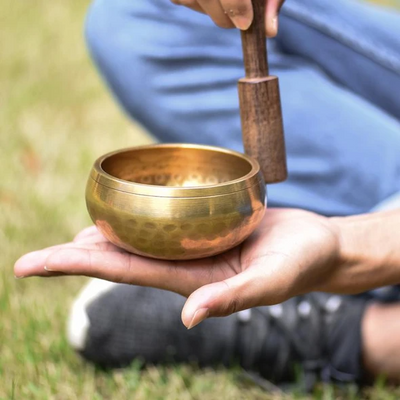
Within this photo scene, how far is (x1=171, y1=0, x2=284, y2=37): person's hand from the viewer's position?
966mm

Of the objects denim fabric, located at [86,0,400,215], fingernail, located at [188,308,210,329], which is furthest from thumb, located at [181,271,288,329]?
denim fabric, located at [86,0,400,215]

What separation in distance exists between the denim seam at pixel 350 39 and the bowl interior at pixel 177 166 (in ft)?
1.54

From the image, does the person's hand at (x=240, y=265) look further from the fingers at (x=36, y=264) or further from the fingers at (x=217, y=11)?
the fingers at (x=217, y=11)

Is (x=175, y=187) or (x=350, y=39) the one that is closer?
(x=175, y=187)

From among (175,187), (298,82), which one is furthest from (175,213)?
(298,82)

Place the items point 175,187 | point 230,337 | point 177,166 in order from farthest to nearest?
point 230,337
point 177,166
point 175,187

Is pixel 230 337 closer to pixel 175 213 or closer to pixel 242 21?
pixel 175 213

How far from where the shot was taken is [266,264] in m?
0.87

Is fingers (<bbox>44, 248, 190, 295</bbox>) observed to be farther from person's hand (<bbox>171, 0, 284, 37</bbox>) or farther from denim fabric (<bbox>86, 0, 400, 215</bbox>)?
denim fabric (<bbox>86, 0, 400, 215</bbox>)

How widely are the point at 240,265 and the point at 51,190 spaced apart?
3.59 ft

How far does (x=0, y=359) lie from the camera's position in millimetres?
1232

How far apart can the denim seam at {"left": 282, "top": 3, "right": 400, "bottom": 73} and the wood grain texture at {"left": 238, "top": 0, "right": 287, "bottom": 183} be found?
434 mm

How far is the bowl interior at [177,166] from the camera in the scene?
1.10 m

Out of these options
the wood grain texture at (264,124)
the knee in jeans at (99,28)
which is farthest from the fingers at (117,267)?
the knee in jeans at (99,28)
